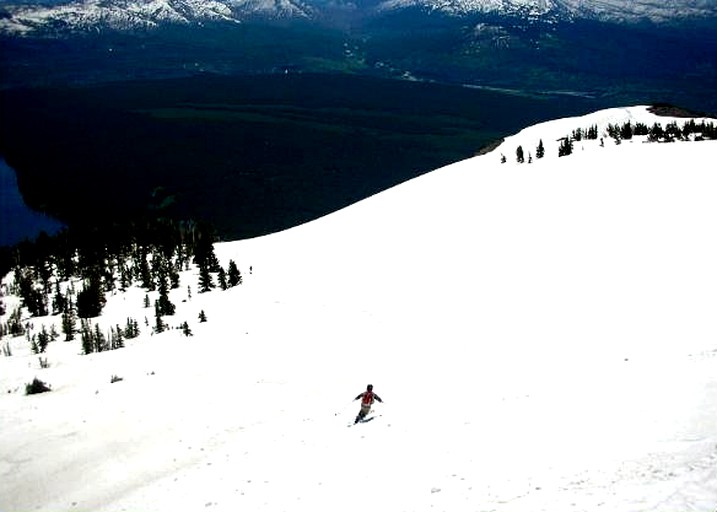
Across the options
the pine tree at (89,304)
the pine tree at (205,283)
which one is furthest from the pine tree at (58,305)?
the pine tree at (205,283)

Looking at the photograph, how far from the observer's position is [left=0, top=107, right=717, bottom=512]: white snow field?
17406 mm

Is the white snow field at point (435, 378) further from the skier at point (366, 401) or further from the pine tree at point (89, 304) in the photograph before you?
the pine tree at point (89, 304)

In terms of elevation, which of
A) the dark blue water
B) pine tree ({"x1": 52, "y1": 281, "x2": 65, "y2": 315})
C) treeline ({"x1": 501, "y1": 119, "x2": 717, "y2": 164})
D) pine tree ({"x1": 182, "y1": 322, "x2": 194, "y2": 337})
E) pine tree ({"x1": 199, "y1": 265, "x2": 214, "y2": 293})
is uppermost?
treeline ({"x1": 501, "y1": 119, "x2": 717, "y2": 164})

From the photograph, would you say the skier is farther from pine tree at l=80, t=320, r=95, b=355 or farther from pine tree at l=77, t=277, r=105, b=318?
pine tree at l=77, t=277, r=105, b=318

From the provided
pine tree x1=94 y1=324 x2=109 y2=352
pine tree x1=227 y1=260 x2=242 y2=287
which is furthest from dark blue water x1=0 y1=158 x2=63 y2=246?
pine tree x1=94 y1=324 x2=109 y2=352

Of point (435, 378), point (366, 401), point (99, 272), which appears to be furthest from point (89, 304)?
point (366, 401)

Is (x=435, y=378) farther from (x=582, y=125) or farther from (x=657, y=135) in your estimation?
(x=582, y=125)

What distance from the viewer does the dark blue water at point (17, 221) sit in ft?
458

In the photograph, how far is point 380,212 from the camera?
66.3m

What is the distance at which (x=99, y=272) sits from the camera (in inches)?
2564

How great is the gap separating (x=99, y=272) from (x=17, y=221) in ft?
332

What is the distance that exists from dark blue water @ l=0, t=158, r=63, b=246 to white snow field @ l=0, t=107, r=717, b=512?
9954 centimetres

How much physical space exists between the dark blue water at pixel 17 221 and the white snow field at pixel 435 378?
327ft

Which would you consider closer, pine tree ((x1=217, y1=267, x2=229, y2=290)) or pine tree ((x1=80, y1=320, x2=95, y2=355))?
pine tree ((x1=80, y1=320, x2=95, y2=355))
